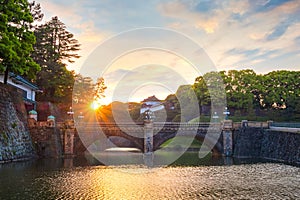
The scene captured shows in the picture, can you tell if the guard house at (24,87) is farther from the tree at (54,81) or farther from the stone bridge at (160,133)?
the stone bridge at (160,133)

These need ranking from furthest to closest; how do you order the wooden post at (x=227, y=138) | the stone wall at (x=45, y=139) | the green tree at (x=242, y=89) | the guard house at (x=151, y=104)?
the guard house at (x=151, y=104), the green tree at (x=242, y=89), the wooden post at (x=227, y=138), the stone wall at (x=45, y=139)

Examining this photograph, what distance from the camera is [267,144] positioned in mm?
45469

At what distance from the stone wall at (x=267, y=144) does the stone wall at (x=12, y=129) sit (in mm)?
28532

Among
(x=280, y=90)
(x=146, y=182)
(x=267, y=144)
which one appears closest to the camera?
(x=146, y=182)

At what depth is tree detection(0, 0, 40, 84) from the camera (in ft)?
123

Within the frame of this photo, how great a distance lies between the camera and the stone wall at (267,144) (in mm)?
39247

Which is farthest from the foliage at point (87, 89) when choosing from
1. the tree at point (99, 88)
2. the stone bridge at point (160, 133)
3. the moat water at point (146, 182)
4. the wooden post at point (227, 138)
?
the moat water at point (146, 182)

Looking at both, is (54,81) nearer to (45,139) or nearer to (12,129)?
(45,139)

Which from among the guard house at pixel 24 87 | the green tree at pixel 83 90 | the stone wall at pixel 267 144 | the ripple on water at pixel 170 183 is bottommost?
the ripple on water at pixel 170 183

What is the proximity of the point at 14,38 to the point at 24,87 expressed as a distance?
17.2m

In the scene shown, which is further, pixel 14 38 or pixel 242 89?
pixel 242 89

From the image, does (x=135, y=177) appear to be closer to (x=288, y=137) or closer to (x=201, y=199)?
(x=201, y=199)

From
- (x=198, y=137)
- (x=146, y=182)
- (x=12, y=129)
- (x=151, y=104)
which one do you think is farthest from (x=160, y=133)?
(x=151, y=104)

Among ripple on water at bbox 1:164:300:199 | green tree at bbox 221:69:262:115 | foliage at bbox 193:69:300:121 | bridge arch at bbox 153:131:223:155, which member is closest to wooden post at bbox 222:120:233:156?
bridge arch at bbox 153:131:223:155
